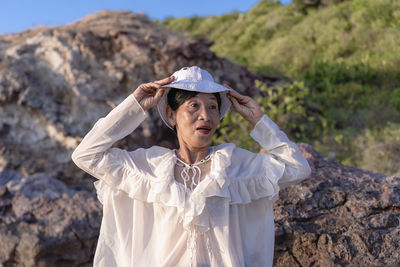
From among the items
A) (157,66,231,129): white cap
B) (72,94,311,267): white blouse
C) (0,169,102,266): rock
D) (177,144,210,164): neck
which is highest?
(157,66,231,129): white cap

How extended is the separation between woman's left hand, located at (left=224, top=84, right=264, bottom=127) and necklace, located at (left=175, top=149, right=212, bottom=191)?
A: 33 cm

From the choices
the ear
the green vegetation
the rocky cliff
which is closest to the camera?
the ear

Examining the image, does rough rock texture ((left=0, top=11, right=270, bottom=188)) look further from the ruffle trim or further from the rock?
the ruffle trim

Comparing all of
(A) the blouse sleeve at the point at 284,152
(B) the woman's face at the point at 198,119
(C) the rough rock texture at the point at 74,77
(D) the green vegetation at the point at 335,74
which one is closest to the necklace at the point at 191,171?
(B) the woman's face at the point at 198,119

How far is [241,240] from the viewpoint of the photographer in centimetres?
209

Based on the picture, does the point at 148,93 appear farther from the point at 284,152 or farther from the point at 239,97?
the point at 284,152

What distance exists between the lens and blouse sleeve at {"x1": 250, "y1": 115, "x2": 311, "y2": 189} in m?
2.08

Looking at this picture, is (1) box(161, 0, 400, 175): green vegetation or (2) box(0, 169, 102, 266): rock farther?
(1) box(161, 0, 400, 175): green vegetation

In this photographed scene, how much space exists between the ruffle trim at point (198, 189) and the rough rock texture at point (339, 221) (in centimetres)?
62

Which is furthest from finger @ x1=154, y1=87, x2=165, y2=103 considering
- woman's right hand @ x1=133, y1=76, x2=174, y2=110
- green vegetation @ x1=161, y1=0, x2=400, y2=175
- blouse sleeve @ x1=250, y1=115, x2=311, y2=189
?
green vegetation @ x1=161, y1=0, x2=400, y2=175

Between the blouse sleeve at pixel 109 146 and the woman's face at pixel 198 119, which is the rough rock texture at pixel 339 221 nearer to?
the woman's face at pixel 198 119

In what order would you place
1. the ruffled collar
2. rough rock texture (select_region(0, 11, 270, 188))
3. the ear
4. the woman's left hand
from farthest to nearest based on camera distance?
rough rock texture (select_region(0, 11, 270, 188)) < the ear < the woman's left hand < the ruffled collar

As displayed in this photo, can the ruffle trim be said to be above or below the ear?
below

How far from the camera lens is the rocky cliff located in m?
2.50
